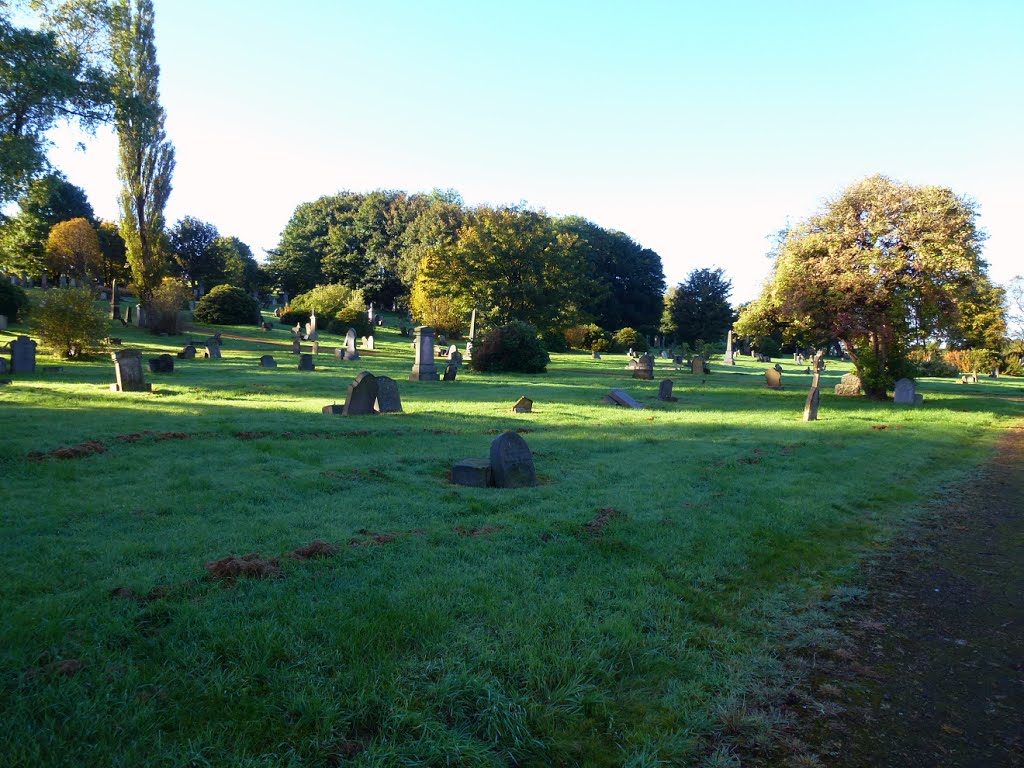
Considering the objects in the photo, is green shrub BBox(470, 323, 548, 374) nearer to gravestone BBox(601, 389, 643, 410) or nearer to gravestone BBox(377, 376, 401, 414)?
gravestone BBox(601, 389, 643, 410)

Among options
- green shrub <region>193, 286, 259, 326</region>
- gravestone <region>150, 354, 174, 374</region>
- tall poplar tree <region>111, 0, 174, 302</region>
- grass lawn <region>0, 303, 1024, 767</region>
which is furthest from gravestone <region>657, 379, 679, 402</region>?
green shrub <region>193, 286, 259, 326</region>

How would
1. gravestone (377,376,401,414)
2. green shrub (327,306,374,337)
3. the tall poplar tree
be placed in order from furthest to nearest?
green shrub (327,306,374,337) → the tall poplar tree → gravestone (377,376,401,414)

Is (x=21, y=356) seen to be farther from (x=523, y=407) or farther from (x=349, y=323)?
(x=349, y=323)

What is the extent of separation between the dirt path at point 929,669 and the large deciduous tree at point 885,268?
15556 mm

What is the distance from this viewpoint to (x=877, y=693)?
3.81 meters

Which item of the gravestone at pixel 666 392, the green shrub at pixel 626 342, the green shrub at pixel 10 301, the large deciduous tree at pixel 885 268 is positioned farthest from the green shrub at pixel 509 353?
the green shrub at pixel 626 342

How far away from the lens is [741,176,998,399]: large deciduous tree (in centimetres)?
1983

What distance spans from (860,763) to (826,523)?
14.9 ft

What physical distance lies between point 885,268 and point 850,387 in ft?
20.9

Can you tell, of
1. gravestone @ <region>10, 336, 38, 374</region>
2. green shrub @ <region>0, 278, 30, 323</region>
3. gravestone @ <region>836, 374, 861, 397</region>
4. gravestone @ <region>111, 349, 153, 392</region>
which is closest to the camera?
Result: gravestone @ <region>111, 349, 153, 392</region>

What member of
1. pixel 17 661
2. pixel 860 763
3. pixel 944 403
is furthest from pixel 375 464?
pixel 944 403

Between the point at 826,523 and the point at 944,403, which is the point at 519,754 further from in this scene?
the point at 944,403

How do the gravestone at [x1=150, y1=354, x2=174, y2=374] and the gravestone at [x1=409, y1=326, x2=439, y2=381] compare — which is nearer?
the gravestone at [x1=150, y1=354, x2=174, y2=374]

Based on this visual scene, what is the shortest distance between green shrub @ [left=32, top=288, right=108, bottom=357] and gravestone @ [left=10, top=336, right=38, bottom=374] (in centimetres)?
467
